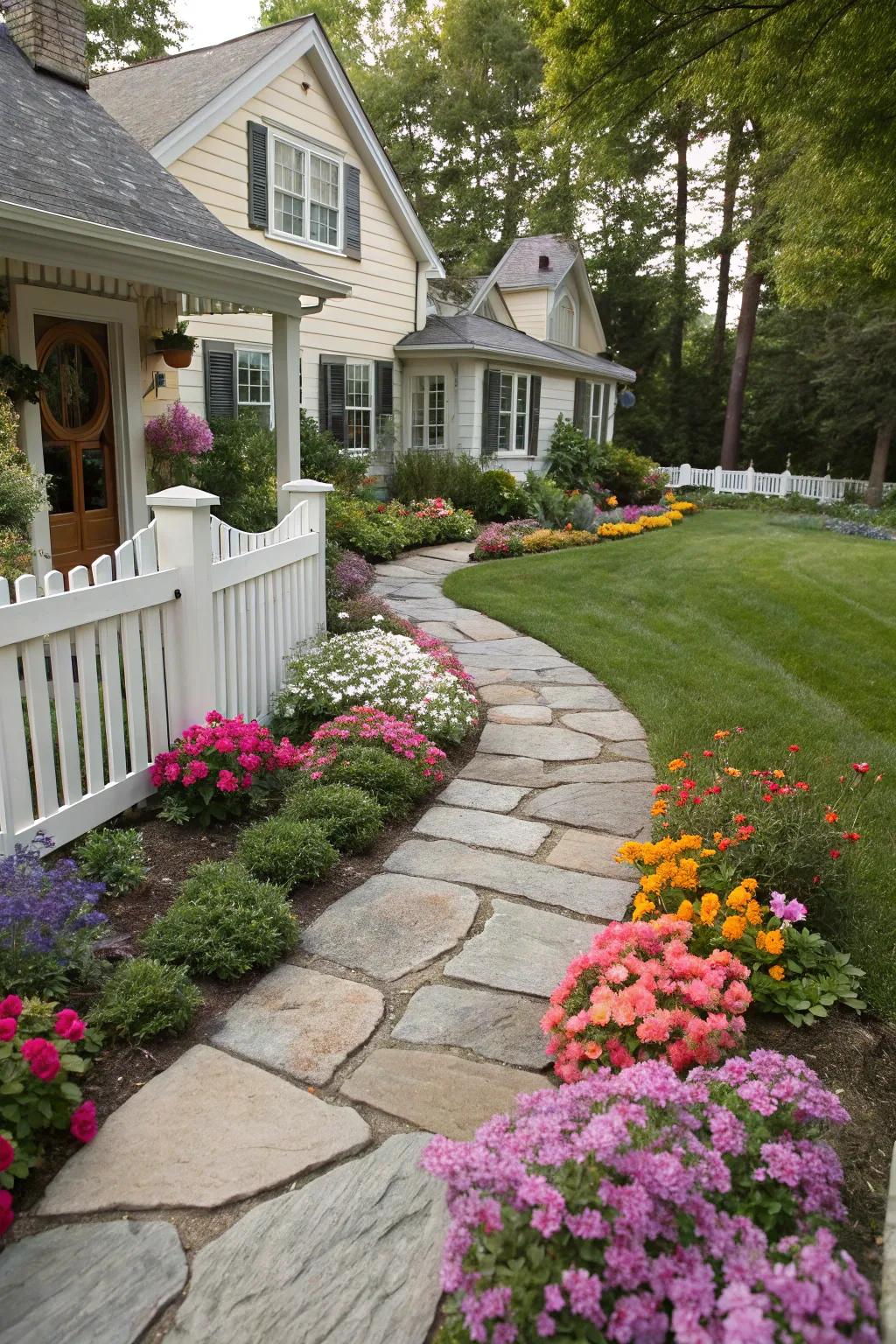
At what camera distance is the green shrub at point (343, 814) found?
136 inches

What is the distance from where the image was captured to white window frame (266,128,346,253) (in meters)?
11.3

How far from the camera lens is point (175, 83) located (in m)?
11.0

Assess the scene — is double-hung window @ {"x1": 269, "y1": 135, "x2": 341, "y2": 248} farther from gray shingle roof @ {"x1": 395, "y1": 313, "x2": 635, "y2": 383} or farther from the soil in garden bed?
the soil in garden bed

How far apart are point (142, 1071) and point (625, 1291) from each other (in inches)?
53.2

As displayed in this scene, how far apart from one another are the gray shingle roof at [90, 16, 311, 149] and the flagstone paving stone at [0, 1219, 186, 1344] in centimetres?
1061

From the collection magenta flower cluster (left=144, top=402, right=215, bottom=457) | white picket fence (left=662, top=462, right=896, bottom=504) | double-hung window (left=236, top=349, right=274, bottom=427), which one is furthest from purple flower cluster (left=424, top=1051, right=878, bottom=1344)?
white picket fence (left=662, top=462, right=896, bottom=504)

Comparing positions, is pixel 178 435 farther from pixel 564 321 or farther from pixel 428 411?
pixel 564 321

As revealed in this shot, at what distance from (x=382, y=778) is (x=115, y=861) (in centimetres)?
113

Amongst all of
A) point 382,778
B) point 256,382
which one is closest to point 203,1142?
point 382,778

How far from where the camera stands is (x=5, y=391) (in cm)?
651

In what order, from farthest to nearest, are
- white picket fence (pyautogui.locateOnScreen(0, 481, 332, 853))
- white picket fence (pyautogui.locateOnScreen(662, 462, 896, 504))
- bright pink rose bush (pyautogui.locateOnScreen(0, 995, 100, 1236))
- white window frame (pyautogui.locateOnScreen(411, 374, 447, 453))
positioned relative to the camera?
white picket fence (pyautogui.locateOnScreen(662, 462, 896, 504)) → white window frame (pyautogui.locateOnScreen(411, 374, 447, 453)) → white picket fence (pyautogui.locateOnScreen(0, 481, 332, 853)) → bright pink rose bush (pyautogui.locateOnScreen(0, 995, 100, 1236))

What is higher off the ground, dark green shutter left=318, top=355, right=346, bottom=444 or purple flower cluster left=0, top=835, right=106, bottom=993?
dark green shutter left=318, top=355, right=346, bottom=444

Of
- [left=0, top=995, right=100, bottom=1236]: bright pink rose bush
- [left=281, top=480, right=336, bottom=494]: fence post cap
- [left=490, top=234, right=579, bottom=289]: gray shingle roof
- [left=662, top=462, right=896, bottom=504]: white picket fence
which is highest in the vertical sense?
[left=490, top=234, right=579, bottom=289]: gray shingle roof

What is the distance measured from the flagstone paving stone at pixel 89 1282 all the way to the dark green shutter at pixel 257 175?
1152 cm
